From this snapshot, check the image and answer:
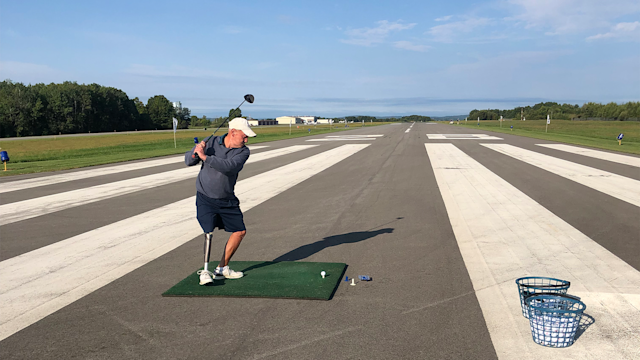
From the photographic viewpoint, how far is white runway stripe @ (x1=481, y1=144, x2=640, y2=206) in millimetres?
10970

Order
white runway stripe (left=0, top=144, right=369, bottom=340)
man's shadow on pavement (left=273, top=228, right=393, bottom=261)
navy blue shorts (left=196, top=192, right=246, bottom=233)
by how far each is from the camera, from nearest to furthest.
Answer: white runway stripe (left=0, top=144, right=369, bottom=340)
navy blue shorts (left=196, top=192, right=246, bottom=233)
man's shadow on pavement (left=273, top=228, right=393, bottom=261)

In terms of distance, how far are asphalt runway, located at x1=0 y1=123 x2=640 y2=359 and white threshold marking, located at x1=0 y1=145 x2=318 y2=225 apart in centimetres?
10

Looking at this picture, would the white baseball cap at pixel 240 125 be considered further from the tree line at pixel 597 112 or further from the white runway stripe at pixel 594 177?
the tree line at pixel 597 112

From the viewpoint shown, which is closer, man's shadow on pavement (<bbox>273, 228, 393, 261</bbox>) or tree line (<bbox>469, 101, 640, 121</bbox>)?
man's shadow on pavement (<bbox>273, 228, 393, 261</bbox>)

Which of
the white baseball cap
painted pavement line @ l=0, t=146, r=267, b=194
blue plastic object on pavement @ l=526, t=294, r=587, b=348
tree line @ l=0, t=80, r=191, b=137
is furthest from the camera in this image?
tree line @ l=0, t=80, r=191, b=137

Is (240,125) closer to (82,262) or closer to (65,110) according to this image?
(82,262)

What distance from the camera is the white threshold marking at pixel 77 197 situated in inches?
378

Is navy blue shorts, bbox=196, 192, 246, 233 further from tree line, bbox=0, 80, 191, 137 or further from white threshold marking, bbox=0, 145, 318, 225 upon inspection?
tree line, bbox=0, 80, 191, 137

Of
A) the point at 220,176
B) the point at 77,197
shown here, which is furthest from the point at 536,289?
the point at 77,197

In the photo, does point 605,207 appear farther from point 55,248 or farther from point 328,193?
point 55,248

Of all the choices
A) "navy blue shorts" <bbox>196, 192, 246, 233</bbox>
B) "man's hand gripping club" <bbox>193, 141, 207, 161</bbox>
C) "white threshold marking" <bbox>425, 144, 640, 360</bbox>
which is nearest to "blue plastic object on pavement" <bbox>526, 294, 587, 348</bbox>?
"white threshold marking" <bbox>425, 144, 640, 360</bbox>

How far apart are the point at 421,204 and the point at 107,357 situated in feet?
24.4

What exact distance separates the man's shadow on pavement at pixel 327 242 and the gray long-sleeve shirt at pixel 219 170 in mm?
1621

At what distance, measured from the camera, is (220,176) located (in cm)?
492
